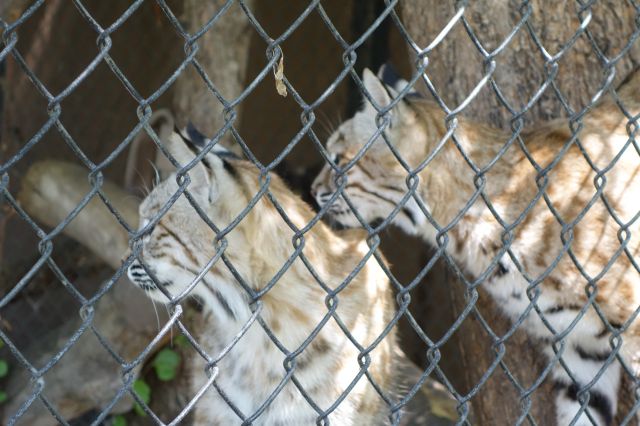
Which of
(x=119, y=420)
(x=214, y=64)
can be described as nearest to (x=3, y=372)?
(x=119, y=420)

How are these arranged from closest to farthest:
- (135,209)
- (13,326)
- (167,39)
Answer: (135,209) → (13,326) → (167,39)

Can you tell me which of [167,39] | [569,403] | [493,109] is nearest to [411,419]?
[569,403]

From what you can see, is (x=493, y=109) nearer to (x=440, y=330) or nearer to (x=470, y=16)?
(x=470, y=16)

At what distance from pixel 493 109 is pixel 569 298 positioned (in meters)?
1.00

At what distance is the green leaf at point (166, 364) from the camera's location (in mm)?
5301

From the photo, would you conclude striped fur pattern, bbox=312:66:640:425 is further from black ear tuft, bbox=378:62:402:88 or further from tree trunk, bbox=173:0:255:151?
tree trunk, bbox=173:0:255:151

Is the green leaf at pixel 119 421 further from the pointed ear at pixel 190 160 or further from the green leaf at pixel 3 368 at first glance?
the pointed ear at pixel 190 160

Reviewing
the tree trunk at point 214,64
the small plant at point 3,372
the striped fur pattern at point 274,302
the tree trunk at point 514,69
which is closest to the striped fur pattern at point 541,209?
the tree trunk at point 514,69

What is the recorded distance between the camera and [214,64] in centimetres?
517

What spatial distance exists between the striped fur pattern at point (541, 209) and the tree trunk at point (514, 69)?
0.14 m

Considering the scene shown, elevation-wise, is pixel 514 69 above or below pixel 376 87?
below

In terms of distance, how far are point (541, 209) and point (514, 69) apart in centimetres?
74

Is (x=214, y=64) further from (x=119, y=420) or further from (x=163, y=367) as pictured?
(x=119, y=420)

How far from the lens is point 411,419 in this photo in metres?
4.85
